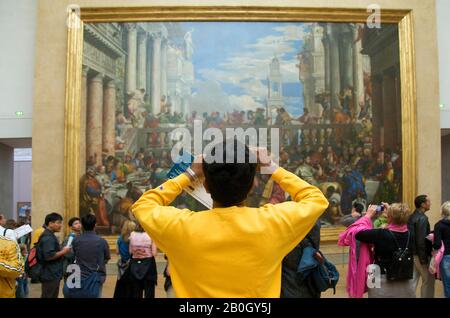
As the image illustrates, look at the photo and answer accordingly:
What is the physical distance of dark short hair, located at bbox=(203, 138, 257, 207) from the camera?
6.22ft

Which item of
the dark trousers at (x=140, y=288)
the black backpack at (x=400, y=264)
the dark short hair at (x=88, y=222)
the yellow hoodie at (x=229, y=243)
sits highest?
the yellow hoodie at (x=229, y=243)

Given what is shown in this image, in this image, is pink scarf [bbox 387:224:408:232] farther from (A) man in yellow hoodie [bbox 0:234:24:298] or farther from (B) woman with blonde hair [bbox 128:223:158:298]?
(A) man in yellow hoodie [bbox 0:234:24:298]

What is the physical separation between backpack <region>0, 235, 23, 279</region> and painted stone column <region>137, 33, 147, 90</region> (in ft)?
25.6

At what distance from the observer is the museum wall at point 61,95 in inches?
491

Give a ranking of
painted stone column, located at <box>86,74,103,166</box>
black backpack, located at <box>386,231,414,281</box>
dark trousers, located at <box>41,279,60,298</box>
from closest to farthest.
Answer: black backpack, located at <box>386,231,414,281</box>, dark trousers, located at <box>41,279,60,298</box>, painted stone column, located at <box>86,74,103,166</box>

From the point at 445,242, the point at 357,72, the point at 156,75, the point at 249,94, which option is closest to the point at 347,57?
the point at 357,72

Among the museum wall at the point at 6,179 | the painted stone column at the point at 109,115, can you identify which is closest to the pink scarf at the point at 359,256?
the painted stone column at the point at 109,115

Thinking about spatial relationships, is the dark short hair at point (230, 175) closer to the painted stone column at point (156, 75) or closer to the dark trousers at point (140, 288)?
the dark trousers at point (140, 288)

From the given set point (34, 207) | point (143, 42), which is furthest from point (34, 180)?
point (143, 42)

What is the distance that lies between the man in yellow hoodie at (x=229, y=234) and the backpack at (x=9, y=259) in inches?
163

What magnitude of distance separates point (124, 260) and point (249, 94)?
21.9ft

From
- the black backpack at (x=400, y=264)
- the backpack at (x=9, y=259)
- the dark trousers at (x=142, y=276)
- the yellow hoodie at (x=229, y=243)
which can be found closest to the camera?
the yellow hoodie at (x=229, y=243)

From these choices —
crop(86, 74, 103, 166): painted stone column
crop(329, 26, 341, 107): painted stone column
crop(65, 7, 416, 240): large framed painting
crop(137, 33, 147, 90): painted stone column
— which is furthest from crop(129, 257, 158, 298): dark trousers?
crop(329, 26, 341, 107): painted stone column

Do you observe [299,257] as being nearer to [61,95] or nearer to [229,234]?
[229,234]
